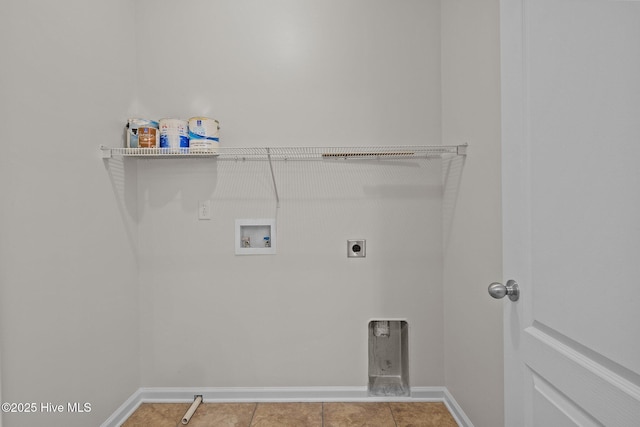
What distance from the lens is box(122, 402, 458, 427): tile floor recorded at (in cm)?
166

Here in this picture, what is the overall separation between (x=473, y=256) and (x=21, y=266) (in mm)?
1771

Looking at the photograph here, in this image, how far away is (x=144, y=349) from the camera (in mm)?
1864

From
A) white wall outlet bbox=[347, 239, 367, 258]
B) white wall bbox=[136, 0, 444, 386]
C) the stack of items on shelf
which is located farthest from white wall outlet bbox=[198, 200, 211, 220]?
white wall outlet bbox=[347, 239, 367, 258]

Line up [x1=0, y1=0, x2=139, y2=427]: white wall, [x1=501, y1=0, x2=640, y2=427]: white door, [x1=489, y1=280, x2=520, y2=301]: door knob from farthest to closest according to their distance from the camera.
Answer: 1. [x1=0, y1=0, x2=139, y2=427]: white wall
2. [x1=489, y1=280, x2=520, y2=301]: door knob
3. [x1=501, y1=0, x2=640, y2=427]: white door

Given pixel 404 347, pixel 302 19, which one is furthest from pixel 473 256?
pixel 302 19

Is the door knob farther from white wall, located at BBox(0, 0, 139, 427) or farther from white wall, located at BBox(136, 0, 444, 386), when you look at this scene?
white wall, located at BBox(0, 0, 139, 427)

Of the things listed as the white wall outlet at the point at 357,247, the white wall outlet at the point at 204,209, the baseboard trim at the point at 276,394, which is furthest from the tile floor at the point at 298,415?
the white wall outlet at the point at 204,209

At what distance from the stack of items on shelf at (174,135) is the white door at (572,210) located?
129 centimetres

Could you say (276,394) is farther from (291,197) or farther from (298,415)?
(291,197)

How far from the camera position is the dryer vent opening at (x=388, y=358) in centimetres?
188

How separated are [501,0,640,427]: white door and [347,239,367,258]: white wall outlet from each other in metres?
0.94

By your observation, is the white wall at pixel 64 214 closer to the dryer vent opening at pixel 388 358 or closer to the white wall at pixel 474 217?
the dryer vent opening at pixel 388 358

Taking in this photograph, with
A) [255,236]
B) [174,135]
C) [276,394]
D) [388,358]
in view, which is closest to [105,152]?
[174,135]

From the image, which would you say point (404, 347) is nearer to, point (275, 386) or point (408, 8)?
point (275, 386)
